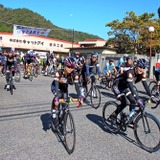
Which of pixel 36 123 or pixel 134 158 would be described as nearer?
pixel 134 158

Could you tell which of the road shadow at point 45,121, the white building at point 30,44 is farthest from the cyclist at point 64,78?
the white building at point 30,44

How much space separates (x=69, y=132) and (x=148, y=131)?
1.68m

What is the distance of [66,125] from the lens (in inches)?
195

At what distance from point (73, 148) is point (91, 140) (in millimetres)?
864

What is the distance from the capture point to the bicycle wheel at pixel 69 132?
4782 millimetres

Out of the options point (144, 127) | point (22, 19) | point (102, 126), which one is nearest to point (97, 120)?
point (102, 126)

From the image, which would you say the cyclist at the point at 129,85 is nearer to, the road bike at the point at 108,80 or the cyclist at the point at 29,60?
the road bike at the point at 108,80

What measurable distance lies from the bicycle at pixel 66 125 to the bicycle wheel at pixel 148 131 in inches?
56.2

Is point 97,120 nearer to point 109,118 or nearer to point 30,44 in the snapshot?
point 109,118

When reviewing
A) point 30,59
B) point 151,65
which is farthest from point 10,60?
point 151,65

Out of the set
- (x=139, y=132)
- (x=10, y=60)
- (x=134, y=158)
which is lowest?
(x=134, y=158)

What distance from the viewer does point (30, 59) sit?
17469 mm

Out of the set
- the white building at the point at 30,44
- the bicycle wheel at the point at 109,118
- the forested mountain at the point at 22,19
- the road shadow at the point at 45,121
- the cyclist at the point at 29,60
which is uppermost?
the forested mountain at the point at 22,19

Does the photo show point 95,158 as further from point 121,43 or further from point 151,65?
point 121,43
